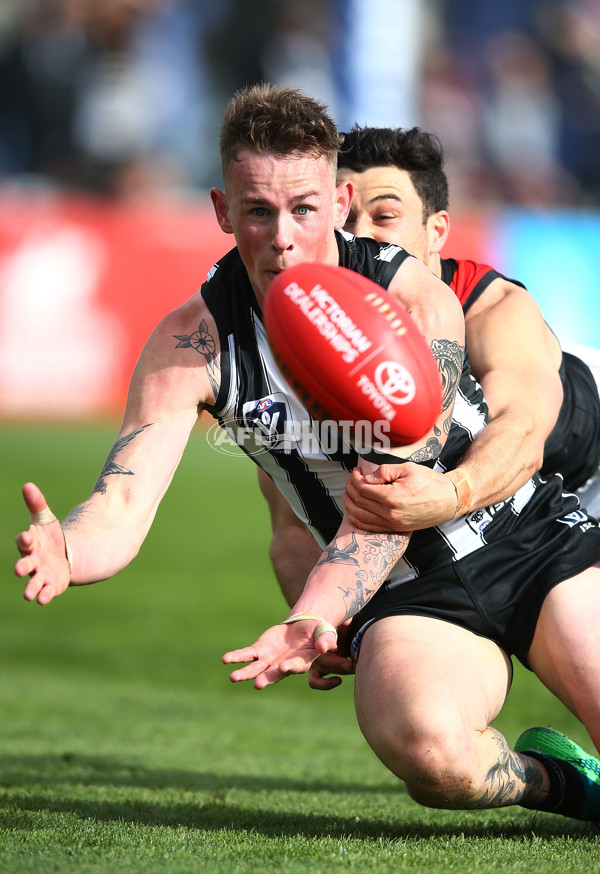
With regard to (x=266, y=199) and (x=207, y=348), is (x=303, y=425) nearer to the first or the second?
(x=207, y=348)

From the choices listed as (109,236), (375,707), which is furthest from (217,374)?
(109,236)

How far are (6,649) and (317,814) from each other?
446cm

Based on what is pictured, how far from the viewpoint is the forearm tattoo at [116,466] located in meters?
3.77

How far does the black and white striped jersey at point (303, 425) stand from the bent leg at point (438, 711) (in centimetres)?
28

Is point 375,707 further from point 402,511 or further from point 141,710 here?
point 141,710

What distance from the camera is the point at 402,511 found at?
3.65 m

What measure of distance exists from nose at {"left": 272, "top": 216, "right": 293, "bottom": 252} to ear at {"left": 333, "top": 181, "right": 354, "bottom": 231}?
11.3 inches

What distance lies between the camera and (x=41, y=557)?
10.9ft

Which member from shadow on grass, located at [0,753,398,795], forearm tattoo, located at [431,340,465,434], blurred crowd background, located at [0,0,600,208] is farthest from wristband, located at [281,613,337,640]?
blurred crowd background, located at [0,0,600,208]

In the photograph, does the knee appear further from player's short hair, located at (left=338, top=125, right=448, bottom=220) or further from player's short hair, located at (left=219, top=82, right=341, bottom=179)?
player's short hair, located at (left=338, top=125, right=448, bottom=220)

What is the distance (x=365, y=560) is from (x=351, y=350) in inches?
27.9

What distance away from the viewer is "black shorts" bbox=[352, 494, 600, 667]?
4.01 m

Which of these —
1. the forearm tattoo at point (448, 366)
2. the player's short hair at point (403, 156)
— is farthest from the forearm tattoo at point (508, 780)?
the player's short hair at point (403, 156)

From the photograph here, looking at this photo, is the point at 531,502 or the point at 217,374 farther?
A: the point at 531,502
